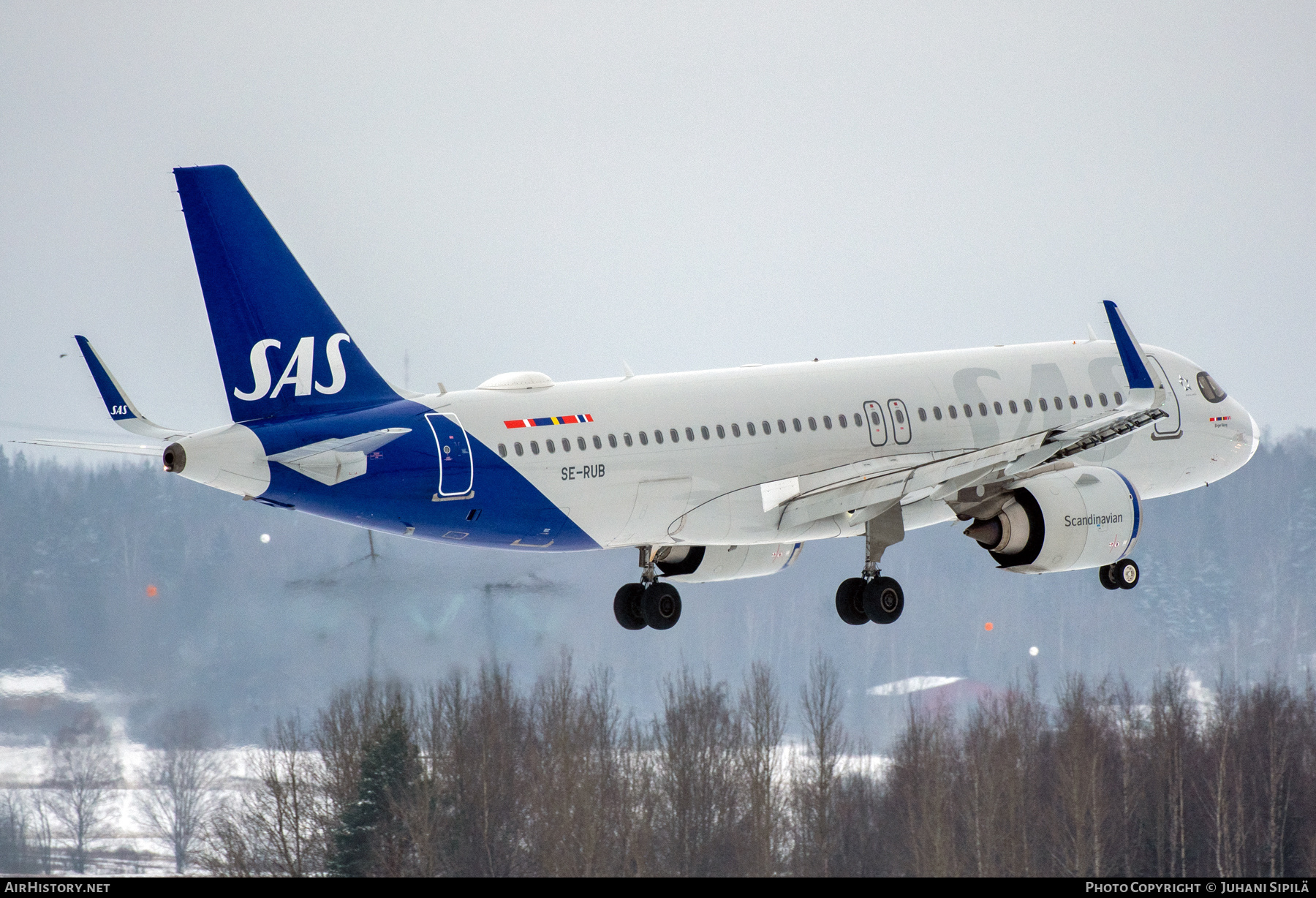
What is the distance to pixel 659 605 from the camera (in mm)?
36812

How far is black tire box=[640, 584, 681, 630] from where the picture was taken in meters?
36.7

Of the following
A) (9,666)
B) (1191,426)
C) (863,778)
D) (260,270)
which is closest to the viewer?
(260,270)

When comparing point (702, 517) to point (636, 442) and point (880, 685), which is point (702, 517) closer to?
point (636, 442)

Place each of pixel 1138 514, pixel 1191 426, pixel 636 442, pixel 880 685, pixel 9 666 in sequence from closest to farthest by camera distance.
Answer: pixel 636 442
pixel 1138 514
pixel 1191 426
pixel 9 666
pixel 880 685

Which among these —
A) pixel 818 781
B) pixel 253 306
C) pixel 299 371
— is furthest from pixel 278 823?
pixel 253 306

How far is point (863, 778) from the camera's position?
248 feet

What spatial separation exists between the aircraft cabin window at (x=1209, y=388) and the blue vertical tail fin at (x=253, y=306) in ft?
64.4

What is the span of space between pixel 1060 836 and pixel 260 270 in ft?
156

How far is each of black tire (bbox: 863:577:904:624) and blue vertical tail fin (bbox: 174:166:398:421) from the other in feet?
36.9

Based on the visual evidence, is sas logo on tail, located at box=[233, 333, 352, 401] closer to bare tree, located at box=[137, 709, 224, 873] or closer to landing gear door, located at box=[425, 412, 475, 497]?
landing gear door, located at box=[425, 412, 475, 497]

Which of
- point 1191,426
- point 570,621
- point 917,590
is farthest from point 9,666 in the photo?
point 917,590

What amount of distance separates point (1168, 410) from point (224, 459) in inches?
799

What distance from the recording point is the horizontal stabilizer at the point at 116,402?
29719mm

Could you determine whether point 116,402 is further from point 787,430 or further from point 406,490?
point 787,430
